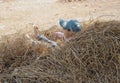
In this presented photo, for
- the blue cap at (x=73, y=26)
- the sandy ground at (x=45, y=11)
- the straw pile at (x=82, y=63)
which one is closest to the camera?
the straw pile at (x=82, y=63)

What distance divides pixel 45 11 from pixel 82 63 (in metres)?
5.49

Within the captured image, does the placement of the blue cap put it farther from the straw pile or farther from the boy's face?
the straw pile

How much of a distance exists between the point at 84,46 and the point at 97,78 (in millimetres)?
383

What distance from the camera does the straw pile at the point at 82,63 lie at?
3.60 metres

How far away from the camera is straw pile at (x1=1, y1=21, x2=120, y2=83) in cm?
360

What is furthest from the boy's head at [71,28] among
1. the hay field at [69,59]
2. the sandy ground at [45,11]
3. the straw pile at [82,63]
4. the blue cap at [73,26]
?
the sandy ground at [45,11]

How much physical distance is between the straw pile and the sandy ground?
340cm

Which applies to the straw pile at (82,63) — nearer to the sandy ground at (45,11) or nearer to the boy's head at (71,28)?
the boy's head at (71,28)

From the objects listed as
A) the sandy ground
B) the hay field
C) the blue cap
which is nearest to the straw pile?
Result: the hay field

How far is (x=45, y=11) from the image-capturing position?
9.05 metres

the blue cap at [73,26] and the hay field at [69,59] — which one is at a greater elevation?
the blue cap at [73,26]

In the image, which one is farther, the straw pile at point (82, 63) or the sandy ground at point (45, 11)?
the sandy ground at point (45, 11)

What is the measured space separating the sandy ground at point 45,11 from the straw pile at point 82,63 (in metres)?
3.40

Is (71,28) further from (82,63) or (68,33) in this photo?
(82,63)
